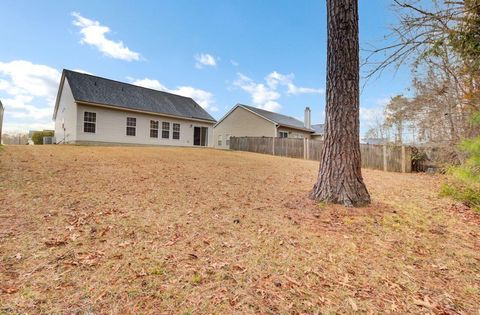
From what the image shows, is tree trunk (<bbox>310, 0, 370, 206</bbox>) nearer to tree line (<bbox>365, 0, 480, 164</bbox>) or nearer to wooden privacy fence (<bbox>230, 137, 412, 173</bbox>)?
tree line (<bbox>365, 0, 480, 164</bbox>)

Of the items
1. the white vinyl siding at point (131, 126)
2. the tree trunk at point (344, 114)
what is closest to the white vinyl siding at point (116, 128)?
the white vinyl siding at point (131, 126)

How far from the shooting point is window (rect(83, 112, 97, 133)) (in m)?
14.7

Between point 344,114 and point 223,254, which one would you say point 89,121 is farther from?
point 223,254

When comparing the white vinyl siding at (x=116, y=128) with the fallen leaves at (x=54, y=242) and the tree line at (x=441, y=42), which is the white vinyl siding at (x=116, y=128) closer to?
the fallen leaves at (x=54, y=242)

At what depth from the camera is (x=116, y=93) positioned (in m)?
16.8

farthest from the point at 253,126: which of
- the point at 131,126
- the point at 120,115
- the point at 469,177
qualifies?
the point at 469,177

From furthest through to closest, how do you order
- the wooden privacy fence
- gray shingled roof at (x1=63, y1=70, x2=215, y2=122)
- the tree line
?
gray shingled roof at (x1=63, y1=70, x2=215, y2=122) < the wooden privacy fence < the tree line

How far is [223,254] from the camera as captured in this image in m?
2.46

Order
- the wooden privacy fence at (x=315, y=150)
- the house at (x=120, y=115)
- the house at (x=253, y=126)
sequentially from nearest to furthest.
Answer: the wooden privacy fence at (x=315, y=150) < the house at (x=120, y=115) < the house at (x=253, y=126)

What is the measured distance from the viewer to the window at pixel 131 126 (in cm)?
1655

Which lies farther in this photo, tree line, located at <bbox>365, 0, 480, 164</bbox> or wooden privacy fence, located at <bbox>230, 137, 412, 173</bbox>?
wooden privacy fence, located at <bbox>230, 137, 412, 173</bbox>

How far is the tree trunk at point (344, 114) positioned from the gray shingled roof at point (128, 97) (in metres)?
15.0

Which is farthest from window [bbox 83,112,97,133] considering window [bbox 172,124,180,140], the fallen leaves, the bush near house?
the fallen leaves

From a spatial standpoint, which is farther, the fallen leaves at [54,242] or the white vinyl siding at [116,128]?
the white vinyl siding at [116,128]
